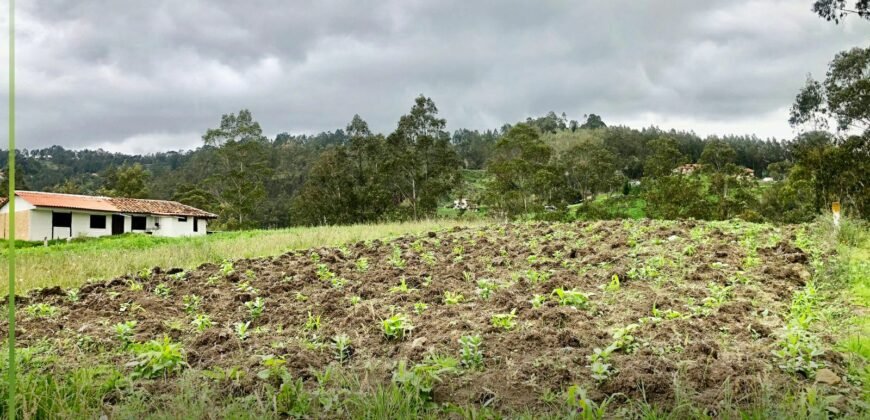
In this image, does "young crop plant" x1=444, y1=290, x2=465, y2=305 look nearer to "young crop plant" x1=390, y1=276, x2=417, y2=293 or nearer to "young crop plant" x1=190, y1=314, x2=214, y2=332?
"young crop plant" x1=390, y1=276, x2=417, y2=293

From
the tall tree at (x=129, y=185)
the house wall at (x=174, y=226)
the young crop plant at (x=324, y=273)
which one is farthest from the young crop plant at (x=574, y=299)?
the tall tree at (x=129, y=185)

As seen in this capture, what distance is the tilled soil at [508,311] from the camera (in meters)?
2.88

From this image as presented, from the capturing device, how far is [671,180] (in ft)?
75.2

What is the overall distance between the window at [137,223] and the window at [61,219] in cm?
340

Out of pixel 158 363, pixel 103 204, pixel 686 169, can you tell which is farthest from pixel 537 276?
pixel 103 204

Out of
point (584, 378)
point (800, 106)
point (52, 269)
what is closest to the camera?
point (584, 378)

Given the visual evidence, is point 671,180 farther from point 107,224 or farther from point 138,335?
point 107,224

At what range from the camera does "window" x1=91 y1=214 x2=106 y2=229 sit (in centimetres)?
2819

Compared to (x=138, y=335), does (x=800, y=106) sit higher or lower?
higher

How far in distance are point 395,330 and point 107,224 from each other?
2996cm

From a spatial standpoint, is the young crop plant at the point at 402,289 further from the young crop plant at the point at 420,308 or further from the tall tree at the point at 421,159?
the tall tree at the point at 421,159

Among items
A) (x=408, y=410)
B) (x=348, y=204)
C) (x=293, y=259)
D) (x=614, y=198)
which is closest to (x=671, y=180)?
(x=614, y=198)

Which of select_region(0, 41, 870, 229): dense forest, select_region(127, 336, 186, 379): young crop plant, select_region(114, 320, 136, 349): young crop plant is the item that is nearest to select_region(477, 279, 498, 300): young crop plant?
select_region(127, 336, 186, 379): young crop plant

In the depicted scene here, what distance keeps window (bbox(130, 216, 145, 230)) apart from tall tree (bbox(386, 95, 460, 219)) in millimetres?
13793
